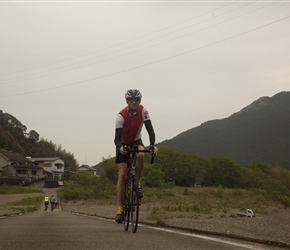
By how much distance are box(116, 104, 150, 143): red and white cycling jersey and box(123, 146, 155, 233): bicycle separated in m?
0.27

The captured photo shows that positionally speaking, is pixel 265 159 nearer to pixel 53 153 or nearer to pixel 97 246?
pixel 53 153

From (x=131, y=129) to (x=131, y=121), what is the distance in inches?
5.7

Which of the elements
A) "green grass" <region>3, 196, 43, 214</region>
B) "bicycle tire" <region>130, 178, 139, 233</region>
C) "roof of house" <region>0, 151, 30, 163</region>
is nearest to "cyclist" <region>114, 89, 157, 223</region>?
"bicycle tire" <region>130, 178, 139, 233</region>

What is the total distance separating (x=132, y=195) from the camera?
702 cm

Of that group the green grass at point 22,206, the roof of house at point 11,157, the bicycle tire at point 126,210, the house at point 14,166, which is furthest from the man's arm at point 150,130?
the roof of house at point 11,157

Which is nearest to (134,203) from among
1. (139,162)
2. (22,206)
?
(139,162)

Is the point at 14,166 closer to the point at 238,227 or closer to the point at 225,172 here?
the point at 225,172

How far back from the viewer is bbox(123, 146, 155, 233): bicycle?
6848mm

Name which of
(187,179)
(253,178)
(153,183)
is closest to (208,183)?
(187,179)

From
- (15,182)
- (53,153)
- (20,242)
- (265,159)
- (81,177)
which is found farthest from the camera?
(265,159)

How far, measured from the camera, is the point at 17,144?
12888 centimetres

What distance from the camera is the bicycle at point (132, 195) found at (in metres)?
6.85

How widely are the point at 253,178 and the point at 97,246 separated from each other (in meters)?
97.1

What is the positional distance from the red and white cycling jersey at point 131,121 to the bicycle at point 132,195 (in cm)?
27
